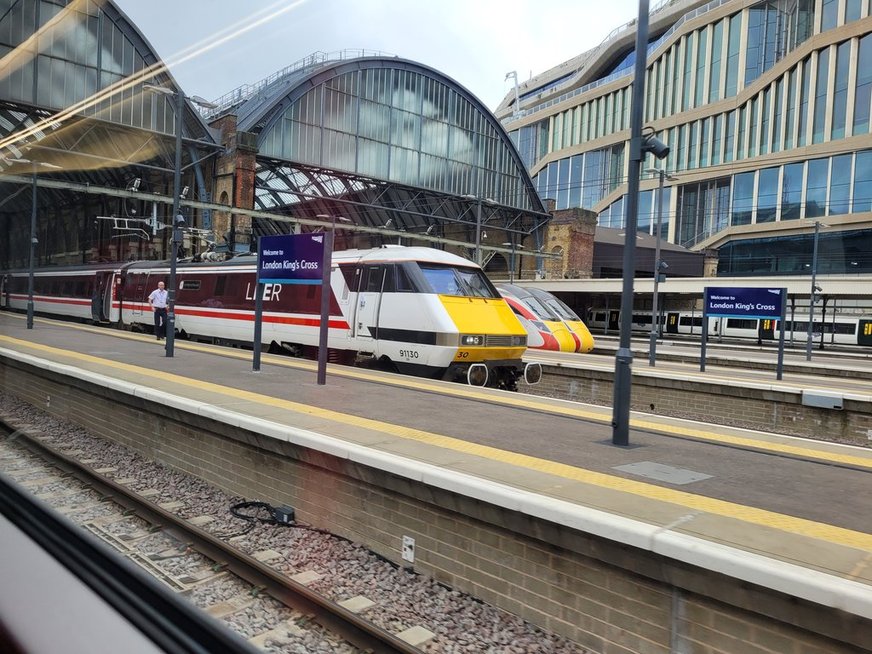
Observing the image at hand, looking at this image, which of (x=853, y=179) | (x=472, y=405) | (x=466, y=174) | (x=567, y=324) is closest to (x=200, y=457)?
(x=472, y=405)

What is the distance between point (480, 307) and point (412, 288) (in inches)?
57.2

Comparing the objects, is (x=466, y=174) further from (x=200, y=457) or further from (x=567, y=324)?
(x=200, y=457)

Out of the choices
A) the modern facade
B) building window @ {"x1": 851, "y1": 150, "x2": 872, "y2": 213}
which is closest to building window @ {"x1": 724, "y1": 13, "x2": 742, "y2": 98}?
the modern facade

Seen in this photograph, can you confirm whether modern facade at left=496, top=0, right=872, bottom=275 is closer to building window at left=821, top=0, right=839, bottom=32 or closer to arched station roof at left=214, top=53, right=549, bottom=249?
building window at left=821, top=0, right=839, bottom=32

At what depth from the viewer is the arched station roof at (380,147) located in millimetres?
34969

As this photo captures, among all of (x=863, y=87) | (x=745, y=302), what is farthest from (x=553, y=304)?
(x=863, y=87)

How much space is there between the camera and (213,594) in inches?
189

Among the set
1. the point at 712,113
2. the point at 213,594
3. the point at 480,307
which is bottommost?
the point at 213,594

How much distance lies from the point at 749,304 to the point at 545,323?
20.9 ft

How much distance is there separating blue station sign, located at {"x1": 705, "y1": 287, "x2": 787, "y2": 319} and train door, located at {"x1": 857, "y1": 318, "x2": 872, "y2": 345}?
70.9 feet

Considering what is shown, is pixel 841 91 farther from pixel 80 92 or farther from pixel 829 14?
pixel 80 92

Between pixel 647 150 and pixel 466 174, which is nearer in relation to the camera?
pixel 647 150

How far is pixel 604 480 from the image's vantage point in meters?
4.95

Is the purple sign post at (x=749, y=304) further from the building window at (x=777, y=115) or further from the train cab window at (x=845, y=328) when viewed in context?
the building window at (x=777, y=115)
